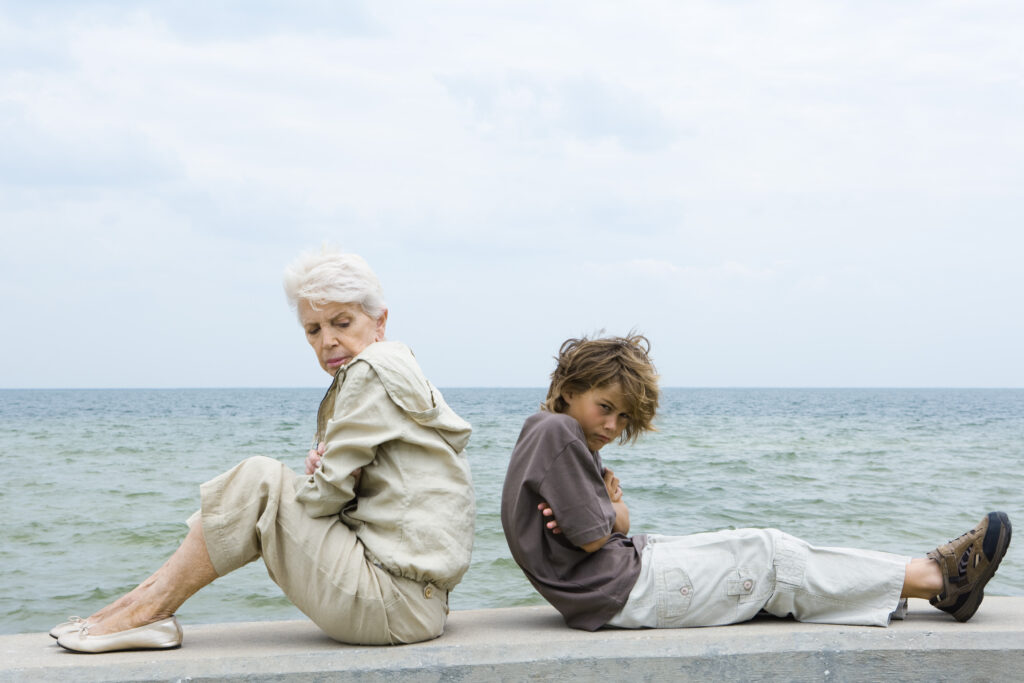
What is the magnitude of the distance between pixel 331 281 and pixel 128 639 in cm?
123

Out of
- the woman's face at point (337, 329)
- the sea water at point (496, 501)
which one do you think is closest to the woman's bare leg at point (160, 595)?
the woman's face at point (337, 329)

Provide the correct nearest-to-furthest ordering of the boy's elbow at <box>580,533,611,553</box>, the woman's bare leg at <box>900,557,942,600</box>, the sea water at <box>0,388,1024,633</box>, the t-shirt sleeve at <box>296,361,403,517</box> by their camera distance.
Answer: the t-shirt sleeve at <box>296,361,403,517</box>, the boy's elbow at <box>580,533,611,553</box>, the woman's bare leg at <box>900,557,942,600</box>, the sea water at <box>0,388,1024,633</box>

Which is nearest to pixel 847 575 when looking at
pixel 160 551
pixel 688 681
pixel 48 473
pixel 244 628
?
pixel 688 681

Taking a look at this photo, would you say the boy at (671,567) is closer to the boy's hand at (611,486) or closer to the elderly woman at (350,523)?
the boy's hand at (611,486)

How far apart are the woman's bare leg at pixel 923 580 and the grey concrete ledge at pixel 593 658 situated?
12 centimetres

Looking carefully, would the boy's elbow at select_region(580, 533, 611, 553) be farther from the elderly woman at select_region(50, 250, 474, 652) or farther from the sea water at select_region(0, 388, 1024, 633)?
the sea water at select_region(0, 388, 1024, 633)

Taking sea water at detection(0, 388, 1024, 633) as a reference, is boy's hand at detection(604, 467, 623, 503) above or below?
above

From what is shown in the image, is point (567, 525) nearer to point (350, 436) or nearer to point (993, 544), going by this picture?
point (350, 436)

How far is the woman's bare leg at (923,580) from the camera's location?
2.95m

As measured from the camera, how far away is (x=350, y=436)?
2.62m

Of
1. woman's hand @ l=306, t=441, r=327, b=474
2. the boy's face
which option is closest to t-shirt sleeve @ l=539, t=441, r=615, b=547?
the boy's face

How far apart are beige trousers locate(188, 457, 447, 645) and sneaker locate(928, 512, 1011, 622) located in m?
1.70

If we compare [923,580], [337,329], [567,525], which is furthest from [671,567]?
[337,329]

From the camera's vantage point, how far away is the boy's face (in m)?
2.98
